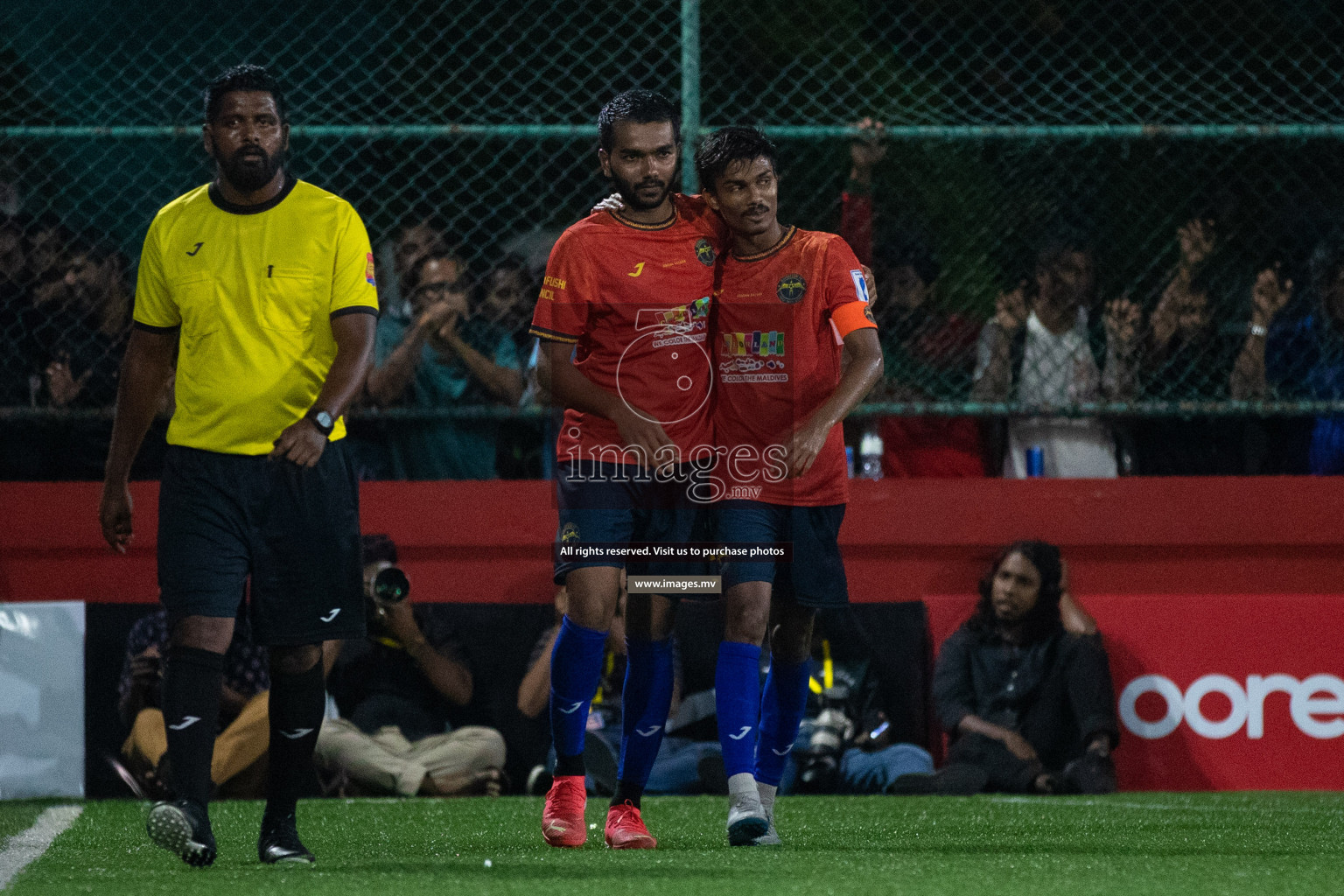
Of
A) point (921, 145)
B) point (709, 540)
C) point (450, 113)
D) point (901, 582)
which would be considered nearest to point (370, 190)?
point (450, 113)

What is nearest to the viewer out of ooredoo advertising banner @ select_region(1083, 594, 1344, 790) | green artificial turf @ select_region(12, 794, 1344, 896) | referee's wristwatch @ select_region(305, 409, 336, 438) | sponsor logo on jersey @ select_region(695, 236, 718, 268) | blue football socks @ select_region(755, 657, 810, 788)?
green artificial turf @ select_region(12, 794, 1344, 896)

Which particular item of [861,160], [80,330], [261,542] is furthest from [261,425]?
[861,160]

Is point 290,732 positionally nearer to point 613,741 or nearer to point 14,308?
point 613,741

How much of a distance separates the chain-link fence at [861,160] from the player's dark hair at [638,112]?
2.64m

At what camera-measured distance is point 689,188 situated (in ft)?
24.0

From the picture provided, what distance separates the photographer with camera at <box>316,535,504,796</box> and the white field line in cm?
101

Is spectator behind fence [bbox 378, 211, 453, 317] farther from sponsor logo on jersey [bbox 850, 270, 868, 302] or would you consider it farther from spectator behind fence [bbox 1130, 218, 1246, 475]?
spectator behind fence [bbox 1130, 218, 1246, 475]

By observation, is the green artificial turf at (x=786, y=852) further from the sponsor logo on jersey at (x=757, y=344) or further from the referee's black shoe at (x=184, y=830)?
the sponsor logo on jersey at (x=757, y=344)

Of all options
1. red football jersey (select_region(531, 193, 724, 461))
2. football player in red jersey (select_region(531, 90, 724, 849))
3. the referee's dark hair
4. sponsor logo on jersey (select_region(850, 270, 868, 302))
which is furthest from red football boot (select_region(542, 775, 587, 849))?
the referee's dark hair

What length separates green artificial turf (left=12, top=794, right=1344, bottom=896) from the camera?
3.66 metres

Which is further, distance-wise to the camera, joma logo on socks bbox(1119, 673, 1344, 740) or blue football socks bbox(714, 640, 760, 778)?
joma logo on socks bbox(1119, 673, 1344, 740)

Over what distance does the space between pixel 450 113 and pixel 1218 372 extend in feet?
11.8

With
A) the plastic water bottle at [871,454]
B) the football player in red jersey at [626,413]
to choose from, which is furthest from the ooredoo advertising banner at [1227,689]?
the football player in red jersey at [626,413]

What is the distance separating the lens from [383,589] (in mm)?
6770
